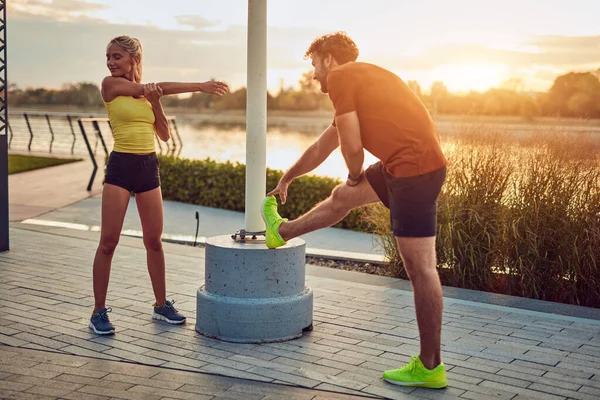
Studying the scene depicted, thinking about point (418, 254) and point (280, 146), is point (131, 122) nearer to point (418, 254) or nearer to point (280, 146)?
point (418, 254)

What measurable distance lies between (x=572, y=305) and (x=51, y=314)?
145 inches

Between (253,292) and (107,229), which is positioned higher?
(107,229)

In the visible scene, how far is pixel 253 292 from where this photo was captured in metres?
4.77

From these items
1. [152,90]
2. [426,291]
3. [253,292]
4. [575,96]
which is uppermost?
[575,96]

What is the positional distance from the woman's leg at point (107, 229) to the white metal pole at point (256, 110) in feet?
2.51

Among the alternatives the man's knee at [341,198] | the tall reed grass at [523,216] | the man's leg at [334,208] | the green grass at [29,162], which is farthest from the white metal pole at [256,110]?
the green grass at [29,162]

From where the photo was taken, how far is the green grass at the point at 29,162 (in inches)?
596

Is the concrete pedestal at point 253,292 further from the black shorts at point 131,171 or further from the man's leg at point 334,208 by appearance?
the black shorts at point 131,171

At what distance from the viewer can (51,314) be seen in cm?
538

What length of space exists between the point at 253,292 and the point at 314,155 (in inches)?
34.6

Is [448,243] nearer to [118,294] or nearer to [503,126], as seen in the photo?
[503,126]

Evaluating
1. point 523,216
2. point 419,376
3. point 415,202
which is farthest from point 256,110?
point 523,216

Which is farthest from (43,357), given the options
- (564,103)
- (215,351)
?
(564,103)

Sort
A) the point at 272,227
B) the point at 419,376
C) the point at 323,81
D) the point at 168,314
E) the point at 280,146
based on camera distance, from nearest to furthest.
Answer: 1. the point at 419,376
2. the point at 323,81
3. the point at 272,227
4. the point at 168,314
5. the point at 280,146
